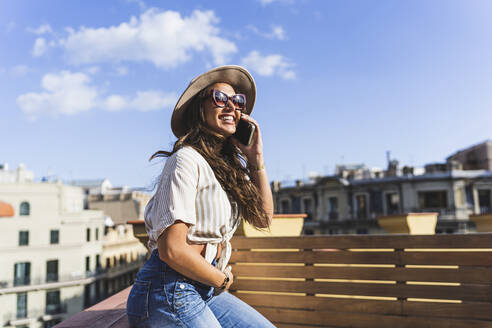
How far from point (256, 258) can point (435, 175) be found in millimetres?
28528

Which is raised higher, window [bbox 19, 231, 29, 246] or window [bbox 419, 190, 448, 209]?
window [bbox 419, 190, 448, 209]

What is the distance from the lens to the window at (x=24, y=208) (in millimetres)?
30719

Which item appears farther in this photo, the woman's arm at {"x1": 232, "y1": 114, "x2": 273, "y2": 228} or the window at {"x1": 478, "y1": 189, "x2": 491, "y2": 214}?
the window at {"x1": 478, "y1": 189, "x2": 491, "y2": 214}

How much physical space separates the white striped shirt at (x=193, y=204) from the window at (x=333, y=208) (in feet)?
103

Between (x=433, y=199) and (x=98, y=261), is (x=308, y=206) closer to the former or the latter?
(x=433, y=199)

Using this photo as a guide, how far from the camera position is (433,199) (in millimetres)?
28297

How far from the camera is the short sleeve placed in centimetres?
143

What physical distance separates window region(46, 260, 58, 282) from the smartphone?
34245 millimetres

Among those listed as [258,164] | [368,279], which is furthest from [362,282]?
[258,164]

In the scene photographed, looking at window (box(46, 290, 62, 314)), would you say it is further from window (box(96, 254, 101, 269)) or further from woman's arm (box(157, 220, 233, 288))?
woman's arm (box(157, 220, 233, 288))

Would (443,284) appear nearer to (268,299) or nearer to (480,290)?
(480,290)

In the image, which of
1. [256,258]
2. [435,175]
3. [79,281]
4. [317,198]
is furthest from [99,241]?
[256,258]

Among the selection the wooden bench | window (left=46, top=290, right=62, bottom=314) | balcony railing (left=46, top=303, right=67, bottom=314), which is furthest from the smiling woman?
balcony railing (left=46, top=303, right=67, bottom=314)

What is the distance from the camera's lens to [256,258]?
10.6ft
